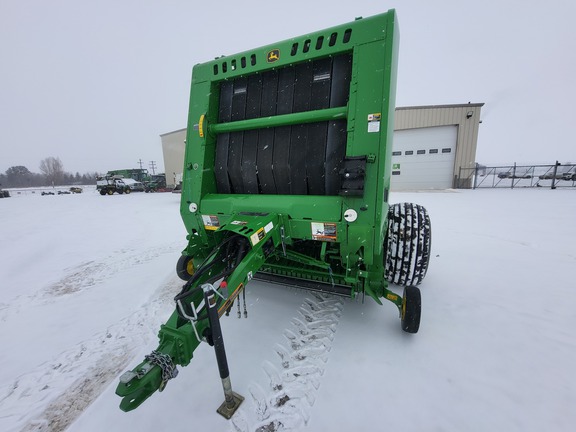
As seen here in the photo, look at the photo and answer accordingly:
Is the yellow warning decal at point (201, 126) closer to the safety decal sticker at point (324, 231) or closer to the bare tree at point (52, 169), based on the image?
the safety decal sticker at point (324, 231)

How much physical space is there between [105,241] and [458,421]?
7.23 meters

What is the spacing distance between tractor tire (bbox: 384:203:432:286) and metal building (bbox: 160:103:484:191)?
1688 centimetres

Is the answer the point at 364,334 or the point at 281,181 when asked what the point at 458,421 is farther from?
the point at 281,181

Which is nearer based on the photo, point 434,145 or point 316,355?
point 316,355

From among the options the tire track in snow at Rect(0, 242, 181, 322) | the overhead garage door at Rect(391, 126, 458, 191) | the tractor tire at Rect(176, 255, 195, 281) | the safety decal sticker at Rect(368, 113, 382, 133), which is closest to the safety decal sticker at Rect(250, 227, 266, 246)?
the safety decal sticker at Rect(368, 113, 382, 133)

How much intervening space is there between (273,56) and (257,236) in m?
1.86

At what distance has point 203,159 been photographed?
2.74 meters

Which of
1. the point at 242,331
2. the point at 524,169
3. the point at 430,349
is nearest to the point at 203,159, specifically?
the point at 242,331

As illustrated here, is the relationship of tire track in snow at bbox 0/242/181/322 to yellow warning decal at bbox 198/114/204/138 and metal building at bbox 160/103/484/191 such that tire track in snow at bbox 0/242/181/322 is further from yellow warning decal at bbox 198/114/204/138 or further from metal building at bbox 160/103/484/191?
metal building at bbox 160/103/484/191

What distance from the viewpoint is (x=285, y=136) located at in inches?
102

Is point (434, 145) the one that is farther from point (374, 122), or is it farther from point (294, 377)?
point (294, 377)

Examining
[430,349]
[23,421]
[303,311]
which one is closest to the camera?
[23,421]

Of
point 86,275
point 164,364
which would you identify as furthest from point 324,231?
point 86,275

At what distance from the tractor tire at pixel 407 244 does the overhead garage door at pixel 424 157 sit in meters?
15.7
